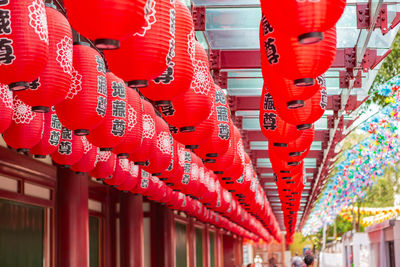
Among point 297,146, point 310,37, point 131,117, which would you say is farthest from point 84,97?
point 297,146

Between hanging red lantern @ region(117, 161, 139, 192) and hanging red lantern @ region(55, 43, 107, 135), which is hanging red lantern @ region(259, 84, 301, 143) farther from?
hanging red lantern @ region(117, 161, 139, 192)

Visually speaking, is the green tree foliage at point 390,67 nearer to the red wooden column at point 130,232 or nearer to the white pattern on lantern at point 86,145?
the red wooden column at point 130,232

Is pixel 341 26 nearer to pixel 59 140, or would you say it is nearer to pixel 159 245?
pixel 59 140

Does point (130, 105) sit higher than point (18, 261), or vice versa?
point (130, 105)

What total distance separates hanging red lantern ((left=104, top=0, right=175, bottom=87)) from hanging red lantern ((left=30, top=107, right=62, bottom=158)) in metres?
2.71

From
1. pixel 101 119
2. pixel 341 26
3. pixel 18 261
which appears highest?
pixel 341 26

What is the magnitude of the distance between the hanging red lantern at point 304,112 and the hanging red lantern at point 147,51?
72.7 inches

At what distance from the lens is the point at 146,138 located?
7.50 m

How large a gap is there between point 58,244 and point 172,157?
109 inches

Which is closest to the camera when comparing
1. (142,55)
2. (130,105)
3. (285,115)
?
(142,55)

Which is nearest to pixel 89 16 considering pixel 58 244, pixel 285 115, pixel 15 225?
pixel 285 115

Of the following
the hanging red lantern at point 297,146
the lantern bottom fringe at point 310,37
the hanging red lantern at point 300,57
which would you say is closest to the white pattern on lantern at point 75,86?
the hanging red lantern at point 300,57

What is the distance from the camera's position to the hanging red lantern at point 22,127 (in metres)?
5.94

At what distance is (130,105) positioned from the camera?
21.8 ft
